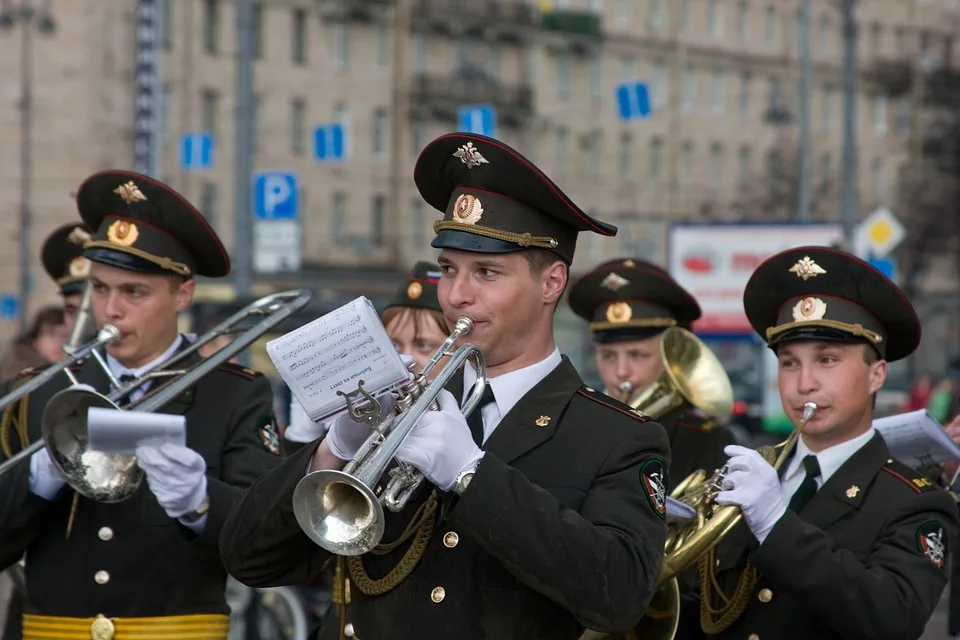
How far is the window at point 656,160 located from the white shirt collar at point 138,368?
5545cm

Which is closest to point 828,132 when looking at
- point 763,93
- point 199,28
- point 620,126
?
point 763,93

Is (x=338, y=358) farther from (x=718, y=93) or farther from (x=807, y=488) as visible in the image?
(x=718, y=93)

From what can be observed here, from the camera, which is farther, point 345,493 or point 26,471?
point 26,471

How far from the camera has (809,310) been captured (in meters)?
5.39

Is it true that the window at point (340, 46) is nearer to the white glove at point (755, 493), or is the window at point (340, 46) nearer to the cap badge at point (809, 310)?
the cap badge at point (809, 310)

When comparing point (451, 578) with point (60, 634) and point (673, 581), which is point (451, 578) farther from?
point (60, 634)

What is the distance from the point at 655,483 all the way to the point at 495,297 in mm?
584

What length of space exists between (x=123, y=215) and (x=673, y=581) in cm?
205

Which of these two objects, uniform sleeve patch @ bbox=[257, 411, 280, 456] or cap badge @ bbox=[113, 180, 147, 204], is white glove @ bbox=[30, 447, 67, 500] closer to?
uniform sleeve patch @ bbox=[257, 411, 280, 456]

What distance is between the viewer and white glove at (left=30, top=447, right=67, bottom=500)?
534 cm

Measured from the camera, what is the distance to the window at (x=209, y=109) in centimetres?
4625

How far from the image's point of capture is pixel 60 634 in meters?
5.43

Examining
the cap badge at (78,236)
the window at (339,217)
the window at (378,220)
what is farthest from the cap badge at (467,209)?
the window at (378,220)

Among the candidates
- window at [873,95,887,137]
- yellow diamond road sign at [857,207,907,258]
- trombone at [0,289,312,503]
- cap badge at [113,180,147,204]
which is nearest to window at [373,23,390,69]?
window at [873,95,887,137]
